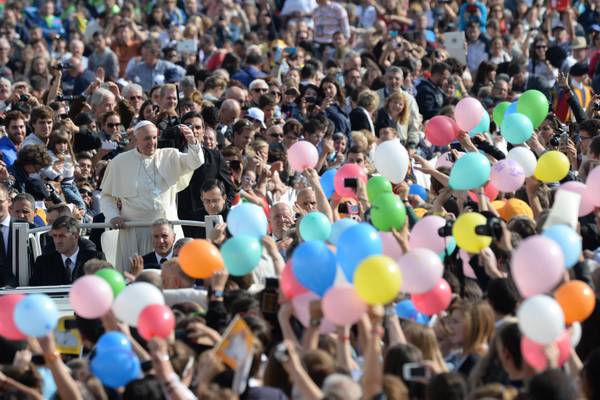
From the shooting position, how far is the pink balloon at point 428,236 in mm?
8188

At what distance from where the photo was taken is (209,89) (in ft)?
50.9

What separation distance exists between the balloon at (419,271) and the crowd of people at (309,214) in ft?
0.04

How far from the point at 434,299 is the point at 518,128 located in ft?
11.6

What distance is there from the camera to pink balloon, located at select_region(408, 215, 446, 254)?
8188mm

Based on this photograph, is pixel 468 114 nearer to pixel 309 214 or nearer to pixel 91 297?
pixel 309 214

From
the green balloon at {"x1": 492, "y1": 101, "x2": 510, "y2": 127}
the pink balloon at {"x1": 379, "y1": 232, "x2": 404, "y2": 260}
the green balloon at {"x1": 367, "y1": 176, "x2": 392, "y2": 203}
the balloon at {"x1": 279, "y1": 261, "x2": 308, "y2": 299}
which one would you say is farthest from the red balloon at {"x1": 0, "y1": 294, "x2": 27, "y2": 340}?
the green balloon at {"x1": 492, "y1": 101, "x2": 510, "y2": 127}

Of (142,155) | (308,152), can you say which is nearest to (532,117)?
(308,152)

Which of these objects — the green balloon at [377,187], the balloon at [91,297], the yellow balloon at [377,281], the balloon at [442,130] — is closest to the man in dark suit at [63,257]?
the green balloon at [377,187]

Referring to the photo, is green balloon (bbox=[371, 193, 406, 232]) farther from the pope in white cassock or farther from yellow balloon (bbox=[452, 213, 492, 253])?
the pope in white cassock

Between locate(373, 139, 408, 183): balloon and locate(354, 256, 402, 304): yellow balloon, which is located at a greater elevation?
locate(354, 256, 402, 304): yellow balloon

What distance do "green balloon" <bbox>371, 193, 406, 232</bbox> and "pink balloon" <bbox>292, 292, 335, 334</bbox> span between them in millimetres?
1142

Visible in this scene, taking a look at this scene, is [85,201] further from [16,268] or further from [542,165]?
[542,165]

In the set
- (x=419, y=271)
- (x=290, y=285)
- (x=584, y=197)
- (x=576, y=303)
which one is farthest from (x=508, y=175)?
(x=576, y=303)

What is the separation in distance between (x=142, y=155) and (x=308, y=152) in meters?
1.89
